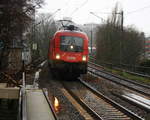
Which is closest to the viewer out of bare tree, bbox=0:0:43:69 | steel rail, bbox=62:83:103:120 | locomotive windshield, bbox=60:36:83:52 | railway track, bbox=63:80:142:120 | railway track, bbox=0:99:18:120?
steel rail, bbox=62:83:103:120

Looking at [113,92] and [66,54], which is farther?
[66,54]

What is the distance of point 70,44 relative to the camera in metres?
19.1

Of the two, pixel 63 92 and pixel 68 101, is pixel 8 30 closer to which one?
pixel 63 92

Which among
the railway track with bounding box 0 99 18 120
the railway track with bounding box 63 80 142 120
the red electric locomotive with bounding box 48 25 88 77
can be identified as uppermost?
the red electric locomotive with bounding box 48 25 88 77

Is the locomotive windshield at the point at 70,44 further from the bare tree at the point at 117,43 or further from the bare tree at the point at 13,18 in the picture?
the bare tree at the point at 117,43

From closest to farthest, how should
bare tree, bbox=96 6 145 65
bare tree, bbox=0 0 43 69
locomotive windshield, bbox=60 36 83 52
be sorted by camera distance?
locomotive windshield, bbox=60 36 83 52, bare tree, bbox=0 0 43 69, bare tree, bbox=96 6 145 65

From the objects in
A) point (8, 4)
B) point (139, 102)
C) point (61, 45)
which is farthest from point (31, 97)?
point (8, 4)

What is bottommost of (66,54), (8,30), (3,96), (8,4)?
(3,96)

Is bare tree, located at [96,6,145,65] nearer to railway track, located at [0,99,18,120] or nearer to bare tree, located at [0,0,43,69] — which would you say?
bare tree, located at [0,0,43,69]

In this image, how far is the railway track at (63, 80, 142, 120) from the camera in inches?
401

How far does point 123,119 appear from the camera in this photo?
9852 mm

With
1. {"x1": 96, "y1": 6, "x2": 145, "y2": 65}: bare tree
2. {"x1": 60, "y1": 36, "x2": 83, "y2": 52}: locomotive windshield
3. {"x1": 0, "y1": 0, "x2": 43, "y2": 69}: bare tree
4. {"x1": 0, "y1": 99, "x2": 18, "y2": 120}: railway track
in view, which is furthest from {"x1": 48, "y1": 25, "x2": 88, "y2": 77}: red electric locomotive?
{"x1": 96, "y1": 6, "x2": 145, "y2": 65}: bare tree

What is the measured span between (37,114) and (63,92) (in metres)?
4.79

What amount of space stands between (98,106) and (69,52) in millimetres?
7494
